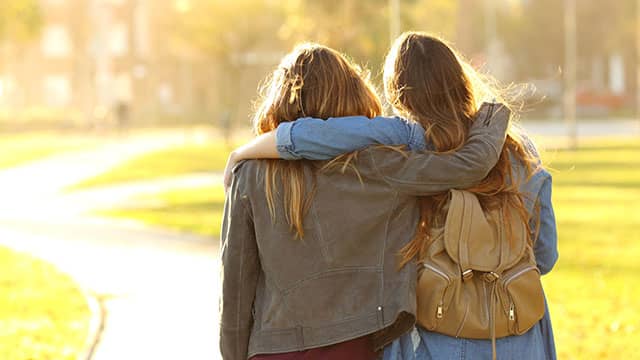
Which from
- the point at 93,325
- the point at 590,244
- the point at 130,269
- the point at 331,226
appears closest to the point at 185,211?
the point at 590,244

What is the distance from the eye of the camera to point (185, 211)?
19.2 meters

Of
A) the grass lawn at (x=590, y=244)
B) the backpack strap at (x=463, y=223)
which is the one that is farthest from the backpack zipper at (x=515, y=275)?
the grass lawn at (x=590, y=244)

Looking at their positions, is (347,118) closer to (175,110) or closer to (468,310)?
(468,310)

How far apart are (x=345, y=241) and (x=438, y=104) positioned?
46 centimetres

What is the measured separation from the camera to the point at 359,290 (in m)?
3.83

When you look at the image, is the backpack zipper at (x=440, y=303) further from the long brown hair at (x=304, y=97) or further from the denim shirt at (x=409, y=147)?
the long brown hair at (x=304, y=97)

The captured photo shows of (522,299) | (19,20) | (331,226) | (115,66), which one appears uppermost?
(19,20)

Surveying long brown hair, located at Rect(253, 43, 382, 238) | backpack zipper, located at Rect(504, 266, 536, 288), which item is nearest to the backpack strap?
backpack zipper, located at Rect(504, 266, 536, 288)

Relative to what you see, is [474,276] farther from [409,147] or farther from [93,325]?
[93,325]

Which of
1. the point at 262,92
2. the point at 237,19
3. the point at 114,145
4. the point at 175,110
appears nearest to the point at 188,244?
the point at 262,92

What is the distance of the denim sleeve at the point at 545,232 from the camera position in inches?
156

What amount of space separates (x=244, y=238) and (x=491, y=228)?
0.68 metres

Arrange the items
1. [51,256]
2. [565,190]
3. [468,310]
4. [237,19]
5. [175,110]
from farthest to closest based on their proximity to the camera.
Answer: [175,110], [237,19], [565,190], [51,256], [468,310]

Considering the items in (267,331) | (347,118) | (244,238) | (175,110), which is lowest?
(175,110)
